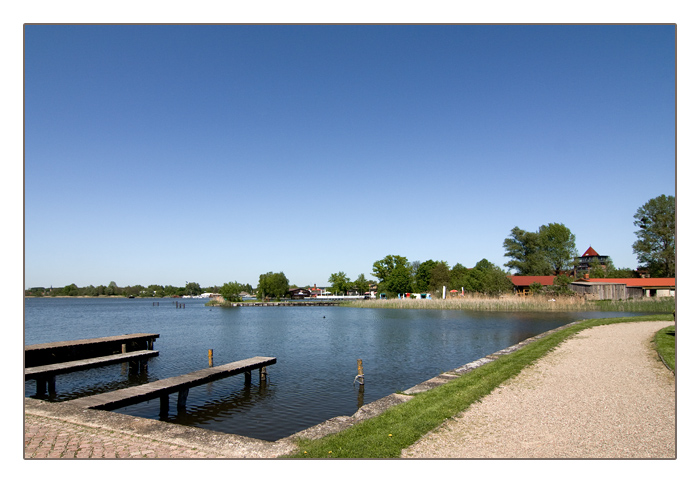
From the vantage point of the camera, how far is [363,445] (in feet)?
19.8

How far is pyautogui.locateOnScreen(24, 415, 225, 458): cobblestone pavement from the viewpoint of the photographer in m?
5.71

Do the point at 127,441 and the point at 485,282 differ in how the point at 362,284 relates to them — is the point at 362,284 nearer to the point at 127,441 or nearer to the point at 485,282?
the point at 485,282

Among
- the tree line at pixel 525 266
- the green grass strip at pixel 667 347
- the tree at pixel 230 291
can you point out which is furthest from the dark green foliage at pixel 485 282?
the tree at pixel 230 291

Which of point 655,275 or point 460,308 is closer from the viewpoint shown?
point 460,308

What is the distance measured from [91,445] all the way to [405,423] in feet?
15.3

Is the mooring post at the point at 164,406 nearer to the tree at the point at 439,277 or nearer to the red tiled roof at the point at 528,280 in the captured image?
the red tiled roof at the point at 528,280

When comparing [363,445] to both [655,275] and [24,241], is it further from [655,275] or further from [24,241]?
[655,275]

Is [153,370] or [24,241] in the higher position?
[24,241]

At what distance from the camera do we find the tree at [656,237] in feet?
201

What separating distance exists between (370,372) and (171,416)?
23.8 ft

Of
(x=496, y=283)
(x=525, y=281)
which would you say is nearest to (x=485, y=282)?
(x=496, y=283)

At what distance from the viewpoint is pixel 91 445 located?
6070mm

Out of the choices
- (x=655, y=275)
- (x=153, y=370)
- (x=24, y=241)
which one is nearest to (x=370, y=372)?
(x=153, y=370)
